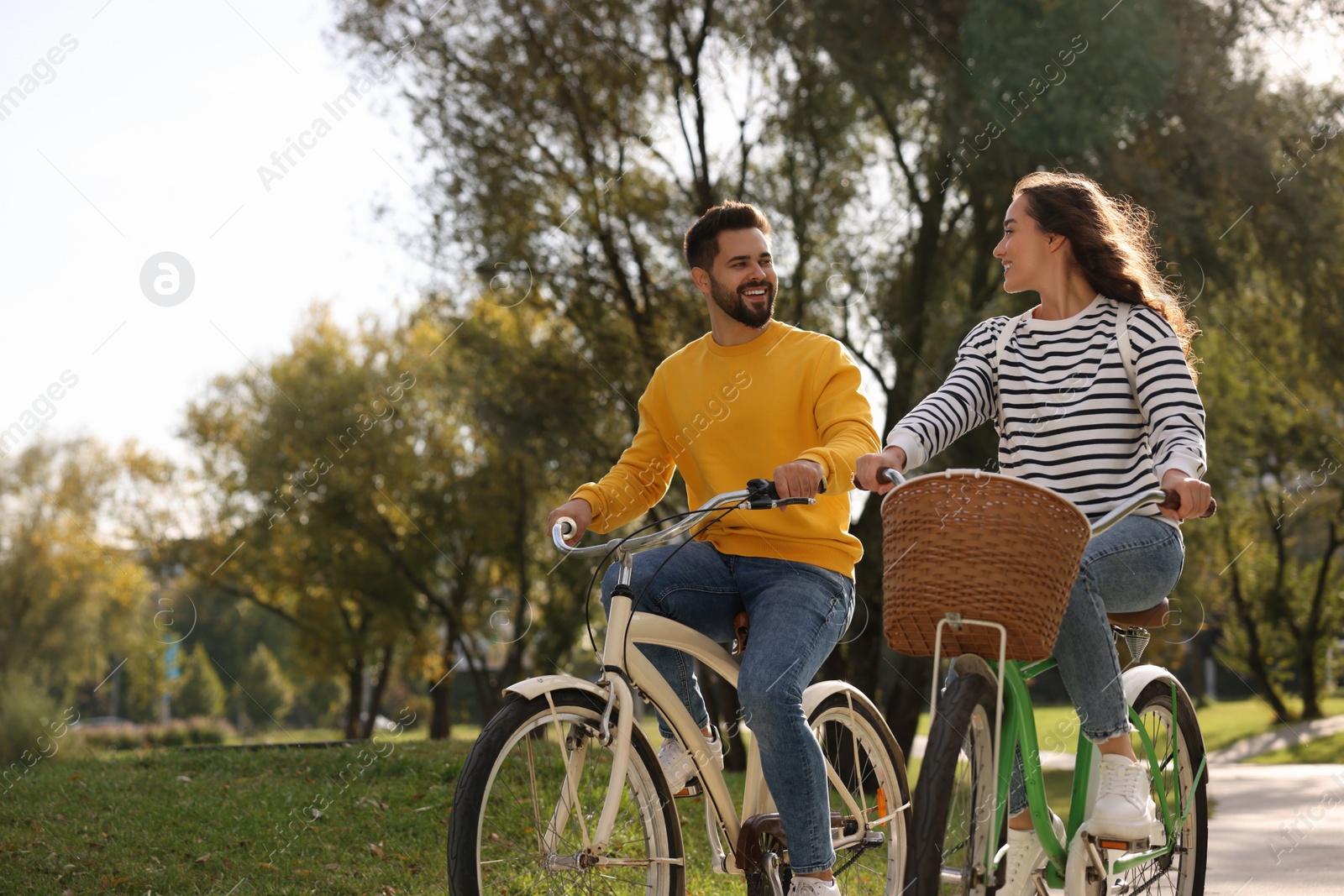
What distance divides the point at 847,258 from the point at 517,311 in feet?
12.6

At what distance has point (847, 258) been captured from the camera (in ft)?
38.5

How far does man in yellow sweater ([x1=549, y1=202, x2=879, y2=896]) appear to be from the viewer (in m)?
3.23

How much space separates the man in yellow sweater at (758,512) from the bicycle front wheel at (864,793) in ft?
1.47

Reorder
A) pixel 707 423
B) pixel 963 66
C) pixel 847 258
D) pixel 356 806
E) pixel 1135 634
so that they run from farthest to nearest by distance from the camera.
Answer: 1. pixel 847 258
2. pixel 963 66
3. pixel 356 806
4. pixel 707 423
5. pixel 1135 634

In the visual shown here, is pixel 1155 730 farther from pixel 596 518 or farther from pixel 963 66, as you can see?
pixel 963 66

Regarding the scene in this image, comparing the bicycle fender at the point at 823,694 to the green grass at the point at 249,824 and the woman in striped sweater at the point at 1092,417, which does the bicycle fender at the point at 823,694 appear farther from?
the woman in striped sweater at the point at 1092,417

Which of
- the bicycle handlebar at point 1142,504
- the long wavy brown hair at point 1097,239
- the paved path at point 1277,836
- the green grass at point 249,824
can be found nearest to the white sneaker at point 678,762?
the green grass at point 249,824

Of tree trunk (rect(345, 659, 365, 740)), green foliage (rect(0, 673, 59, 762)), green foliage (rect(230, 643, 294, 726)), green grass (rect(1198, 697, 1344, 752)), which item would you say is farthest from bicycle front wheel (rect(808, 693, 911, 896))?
green foliage (rect(230, 643, 294, 726))

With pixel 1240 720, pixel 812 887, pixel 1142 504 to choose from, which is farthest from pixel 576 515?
pixel 1240 720

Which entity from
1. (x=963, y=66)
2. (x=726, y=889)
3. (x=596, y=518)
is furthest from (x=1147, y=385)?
(x=963, y=66)

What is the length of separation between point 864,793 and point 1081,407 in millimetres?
1470

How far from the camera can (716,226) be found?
3764mm

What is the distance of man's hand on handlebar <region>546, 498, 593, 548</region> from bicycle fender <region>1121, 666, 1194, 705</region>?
5.22 ft

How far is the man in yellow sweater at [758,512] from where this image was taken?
3234 millimetres
